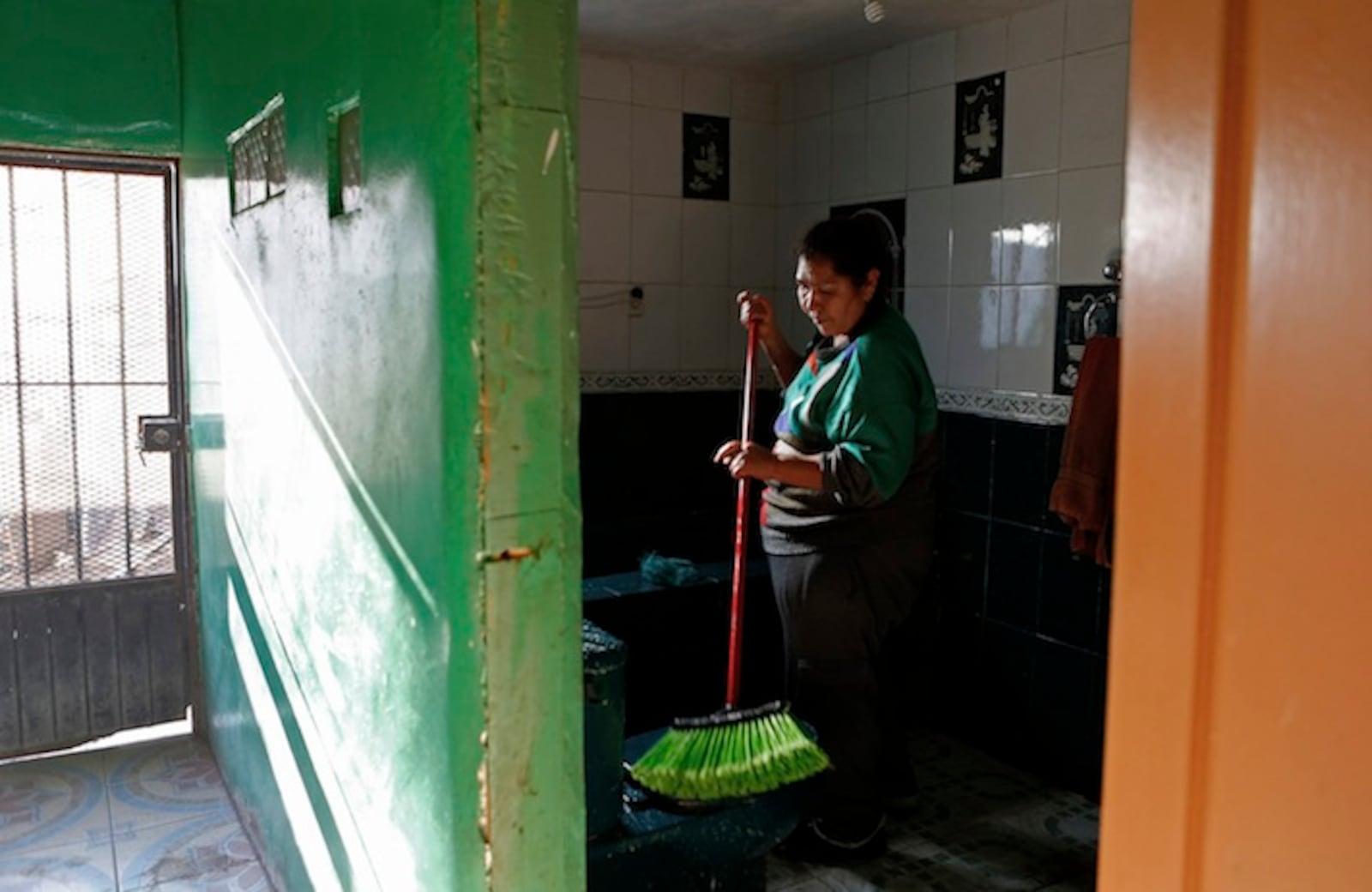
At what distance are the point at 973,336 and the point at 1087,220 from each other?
0.49m

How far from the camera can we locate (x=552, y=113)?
111 cm

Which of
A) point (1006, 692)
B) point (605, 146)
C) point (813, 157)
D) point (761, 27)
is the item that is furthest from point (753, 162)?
point (1006, 692)

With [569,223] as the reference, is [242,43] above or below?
above

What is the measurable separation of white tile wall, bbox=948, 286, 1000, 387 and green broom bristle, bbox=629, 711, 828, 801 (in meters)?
1.32

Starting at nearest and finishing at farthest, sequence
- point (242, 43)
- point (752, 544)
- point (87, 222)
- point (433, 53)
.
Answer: point (433, 53) → point (242, 43) → point (87, 222) → point (752, 544)

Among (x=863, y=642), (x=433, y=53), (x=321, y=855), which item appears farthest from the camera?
(x=863, y=642)

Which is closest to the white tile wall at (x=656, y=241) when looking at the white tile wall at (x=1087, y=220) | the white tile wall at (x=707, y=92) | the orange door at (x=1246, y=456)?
the white tile wall at (x=707, y=92)

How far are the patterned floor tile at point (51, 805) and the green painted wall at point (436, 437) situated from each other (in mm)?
1137

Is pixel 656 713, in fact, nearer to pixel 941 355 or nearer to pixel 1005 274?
pixel 941 355

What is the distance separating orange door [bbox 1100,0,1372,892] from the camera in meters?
0.45

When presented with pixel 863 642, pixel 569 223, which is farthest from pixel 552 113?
pixel 863 642

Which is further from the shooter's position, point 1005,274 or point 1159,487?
point 1005,274

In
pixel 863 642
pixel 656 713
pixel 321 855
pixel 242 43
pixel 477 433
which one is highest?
pixel 242 43

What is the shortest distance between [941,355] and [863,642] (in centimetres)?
115
